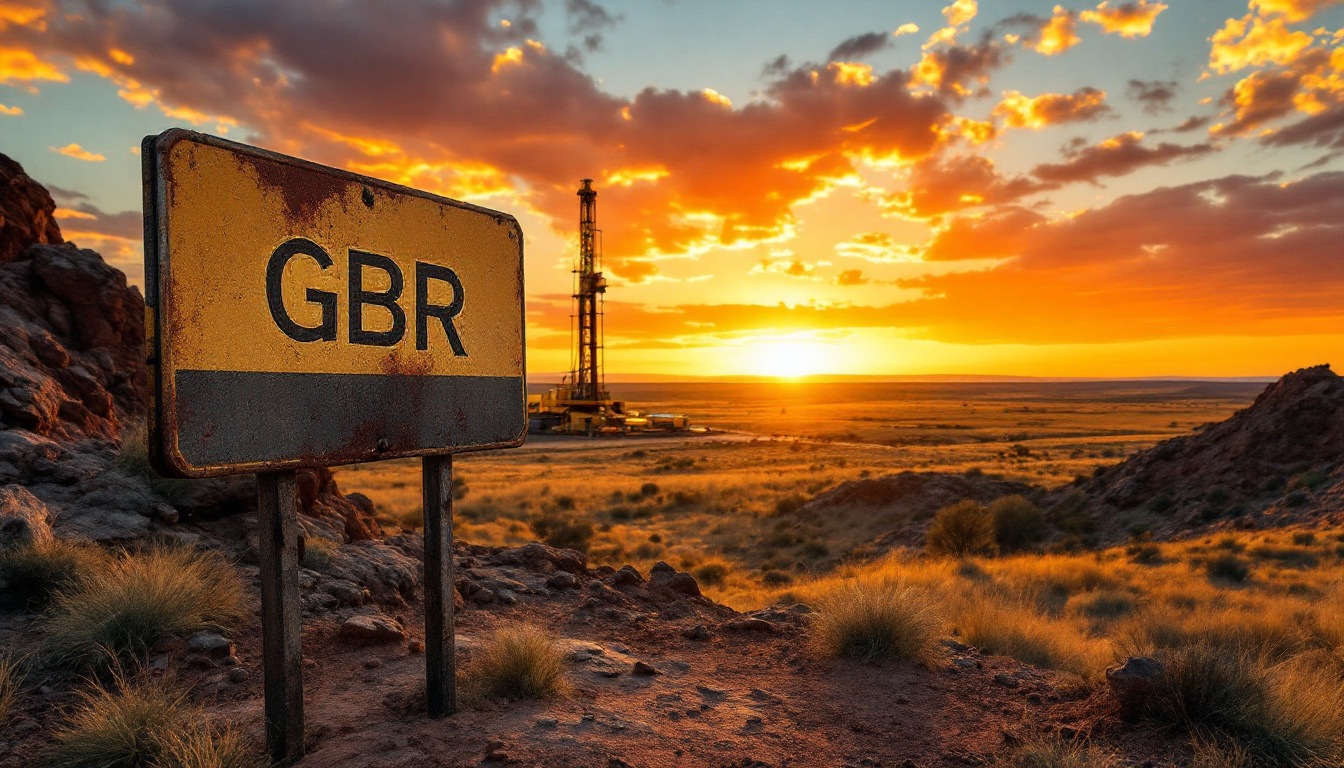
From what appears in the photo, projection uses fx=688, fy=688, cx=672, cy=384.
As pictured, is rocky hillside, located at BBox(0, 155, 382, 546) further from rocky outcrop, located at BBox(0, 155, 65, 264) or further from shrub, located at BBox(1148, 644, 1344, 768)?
shrub, located at BBox(1148, 644, 1344, 768)

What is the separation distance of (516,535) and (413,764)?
16.4 metres

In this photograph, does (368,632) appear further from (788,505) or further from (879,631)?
(788,505)

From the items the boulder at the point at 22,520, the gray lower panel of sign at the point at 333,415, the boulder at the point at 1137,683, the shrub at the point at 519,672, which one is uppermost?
the gray lower panel of sign at the point at 333,415

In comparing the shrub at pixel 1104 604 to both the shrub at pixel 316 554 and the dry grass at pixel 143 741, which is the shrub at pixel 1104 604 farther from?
the dry grass at pixel 143 741

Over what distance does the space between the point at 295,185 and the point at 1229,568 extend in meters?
16.5

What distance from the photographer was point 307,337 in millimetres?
3455

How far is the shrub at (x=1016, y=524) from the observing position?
19609 mm

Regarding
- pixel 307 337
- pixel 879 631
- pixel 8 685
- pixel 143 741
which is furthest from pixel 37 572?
pixel 879 631

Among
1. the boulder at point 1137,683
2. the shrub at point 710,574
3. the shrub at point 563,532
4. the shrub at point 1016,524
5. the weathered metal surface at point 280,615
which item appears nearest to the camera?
the weathered metal surface at point 280,615

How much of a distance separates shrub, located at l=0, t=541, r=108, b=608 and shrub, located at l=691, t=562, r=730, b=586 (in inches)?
447

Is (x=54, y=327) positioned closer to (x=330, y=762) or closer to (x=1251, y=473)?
(x=330, y=762)

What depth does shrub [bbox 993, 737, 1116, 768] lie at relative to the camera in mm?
3936

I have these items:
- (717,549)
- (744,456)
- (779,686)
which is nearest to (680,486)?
(717,549)

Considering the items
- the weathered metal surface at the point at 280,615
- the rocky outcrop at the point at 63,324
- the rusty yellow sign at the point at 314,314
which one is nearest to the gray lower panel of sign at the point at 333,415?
the rusty yellow sign at the point at 314,314
